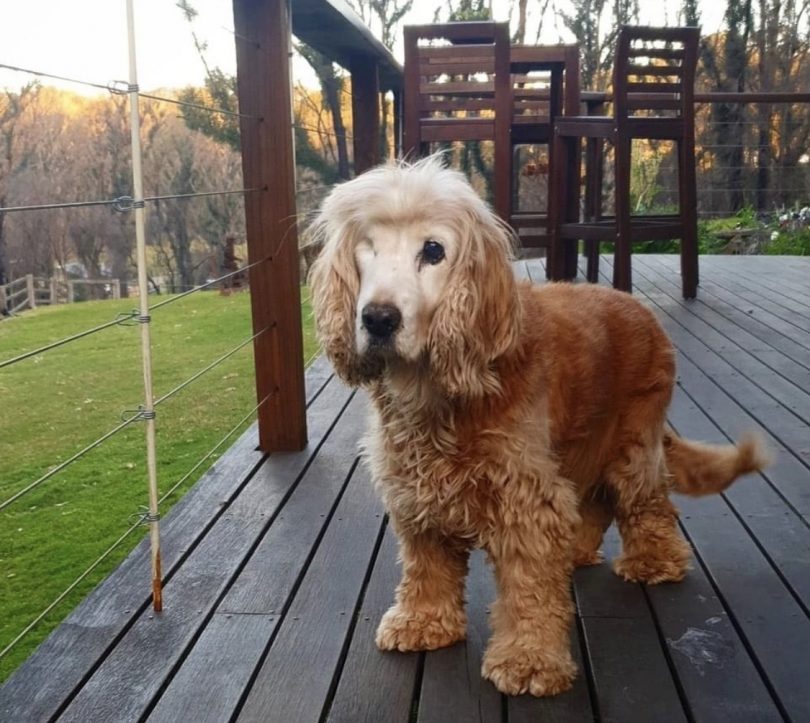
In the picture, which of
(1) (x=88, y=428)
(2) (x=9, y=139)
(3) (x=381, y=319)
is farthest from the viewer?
(1) (x=88, y=428)

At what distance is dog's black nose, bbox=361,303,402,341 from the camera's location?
5.73 ft

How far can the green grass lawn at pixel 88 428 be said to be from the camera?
3.53 metres

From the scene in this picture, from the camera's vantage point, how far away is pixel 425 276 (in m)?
1.82

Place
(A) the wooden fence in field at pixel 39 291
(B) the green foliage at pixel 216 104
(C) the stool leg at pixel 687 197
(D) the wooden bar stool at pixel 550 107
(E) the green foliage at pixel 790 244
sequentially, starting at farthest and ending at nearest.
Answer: (E) the green foliage at pixel 790 244
(B) the green foliage at pixel 216 104
(D) the wooden bar stool at pixel 550 107
(C) the stool leg at pixel 687 197
(A) the wooden fence in field at pixel 39 291

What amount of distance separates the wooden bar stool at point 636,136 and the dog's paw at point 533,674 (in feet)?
12.7

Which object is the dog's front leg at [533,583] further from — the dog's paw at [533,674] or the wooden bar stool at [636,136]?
the wooden bar stool at [636,136]

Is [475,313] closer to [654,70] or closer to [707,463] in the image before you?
[707,463]

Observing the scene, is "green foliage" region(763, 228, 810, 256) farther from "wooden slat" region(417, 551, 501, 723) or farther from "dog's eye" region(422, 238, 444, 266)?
"dog's eye" region(422, 238, 444, 266)

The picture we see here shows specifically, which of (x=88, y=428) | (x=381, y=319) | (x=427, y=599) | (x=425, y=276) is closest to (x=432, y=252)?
(x=425, y=276)

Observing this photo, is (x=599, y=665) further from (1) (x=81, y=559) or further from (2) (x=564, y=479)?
(1) (x=81, y=559)

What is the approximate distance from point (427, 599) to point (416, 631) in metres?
0.08

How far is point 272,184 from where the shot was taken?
309 centimetres

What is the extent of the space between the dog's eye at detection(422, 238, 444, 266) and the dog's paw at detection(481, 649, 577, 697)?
2.62 ft

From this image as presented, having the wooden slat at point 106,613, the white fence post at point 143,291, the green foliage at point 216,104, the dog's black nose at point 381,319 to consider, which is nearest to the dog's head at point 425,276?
the dog's black nose at point 381,319
